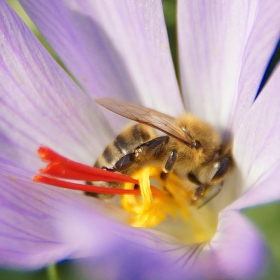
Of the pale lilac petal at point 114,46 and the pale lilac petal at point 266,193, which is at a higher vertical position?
the pale lilac petal at point 114,46

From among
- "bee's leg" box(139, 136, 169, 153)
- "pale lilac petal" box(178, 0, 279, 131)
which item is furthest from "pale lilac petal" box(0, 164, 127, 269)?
"pale lilac petal" box(178, 0, 279, 131)

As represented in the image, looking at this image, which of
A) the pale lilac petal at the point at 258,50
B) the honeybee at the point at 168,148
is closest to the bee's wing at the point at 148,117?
the honeybee at the point at 168,148

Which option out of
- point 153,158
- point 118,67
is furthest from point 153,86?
point 153,158

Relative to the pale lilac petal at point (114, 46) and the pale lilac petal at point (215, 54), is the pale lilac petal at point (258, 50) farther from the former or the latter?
the pale lilac petal at point (114, 46)

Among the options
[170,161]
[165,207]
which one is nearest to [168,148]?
[170,161]

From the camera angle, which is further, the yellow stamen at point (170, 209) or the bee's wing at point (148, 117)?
the yellow stamen at point (170, 209)

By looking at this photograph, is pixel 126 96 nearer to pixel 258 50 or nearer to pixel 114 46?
pixel 114 46

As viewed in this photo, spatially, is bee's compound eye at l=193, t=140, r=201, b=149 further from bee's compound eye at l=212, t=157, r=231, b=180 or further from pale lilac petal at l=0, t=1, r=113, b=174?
pale lilac petal at l=0, t=1, r=113, b=174
